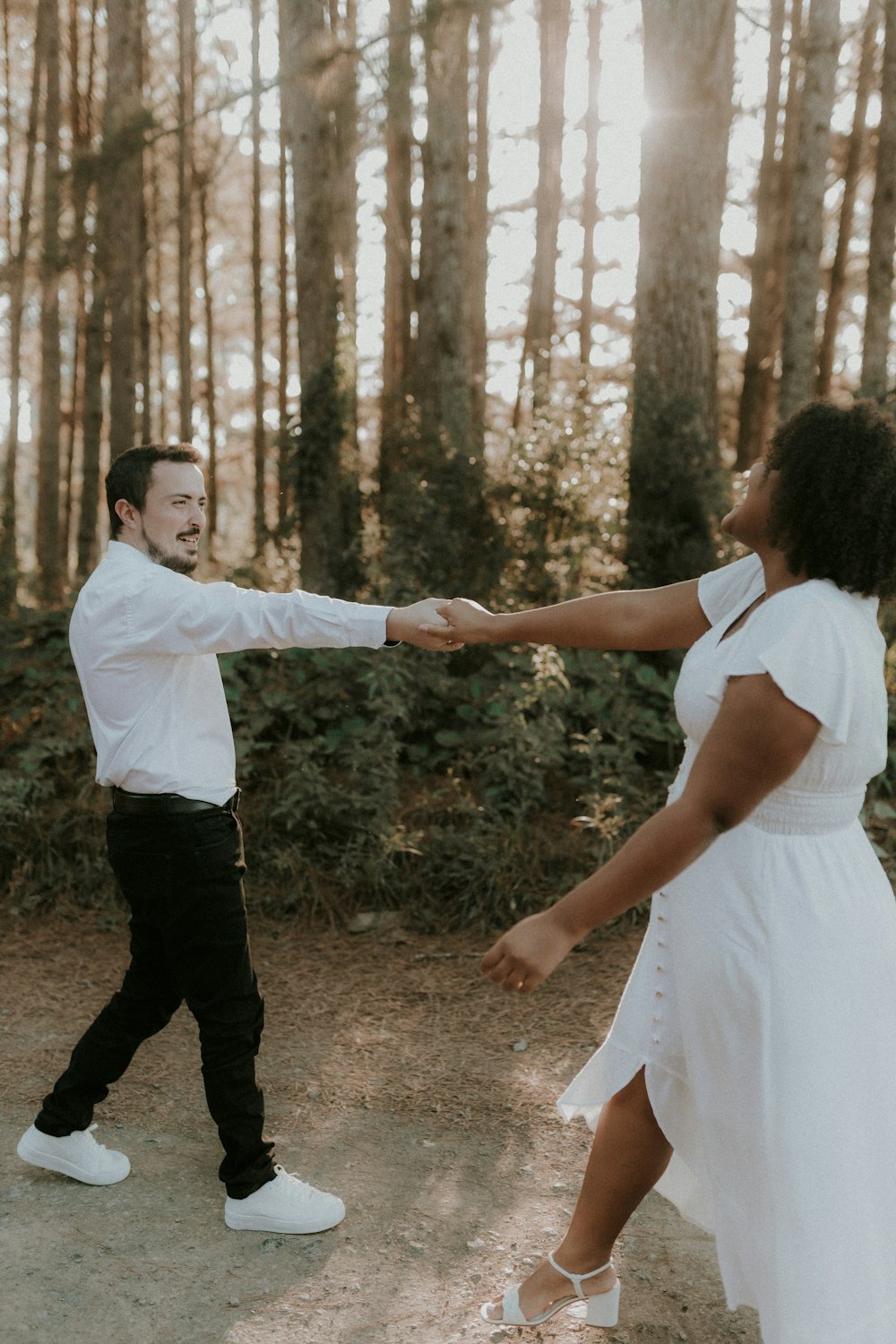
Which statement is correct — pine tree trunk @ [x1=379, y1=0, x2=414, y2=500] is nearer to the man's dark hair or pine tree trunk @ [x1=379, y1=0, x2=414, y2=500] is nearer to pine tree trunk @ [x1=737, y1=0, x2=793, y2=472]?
pine tree trunk @ [x1=737, y1=0, x2=793, y2=472]

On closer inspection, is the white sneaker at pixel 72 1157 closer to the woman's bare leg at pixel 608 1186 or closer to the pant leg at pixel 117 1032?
the pant leg at pixel 117 1032

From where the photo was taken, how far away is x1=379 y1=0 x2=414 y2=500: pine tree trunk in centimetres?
905

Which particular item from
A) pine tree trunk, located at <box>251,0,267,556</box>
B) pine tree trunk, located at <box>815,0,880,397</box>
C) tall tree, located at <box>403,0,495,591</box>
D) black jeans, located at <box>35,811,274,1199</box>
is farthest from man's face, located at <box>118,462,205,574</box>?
pine tree trunk, located at <box>251,0,267,556</box>

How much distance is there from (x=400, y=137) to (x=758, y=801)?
1515 centimetres

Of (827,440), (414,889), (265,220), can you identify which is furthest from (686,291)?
(265,220)

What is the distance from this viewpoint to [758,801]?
81.4 inches

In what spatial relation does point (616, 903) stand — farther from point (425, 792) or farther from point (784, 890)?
point (425, 792)

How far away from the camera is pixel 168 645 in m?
3.15

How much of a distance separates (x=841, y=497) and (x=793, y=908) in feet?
2.54

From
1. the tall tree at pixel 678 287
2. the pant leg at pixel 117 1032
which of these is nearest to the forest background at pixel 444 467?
the tall tree at pixel 678 287

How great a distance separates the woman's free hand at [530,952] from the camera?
6.92ft

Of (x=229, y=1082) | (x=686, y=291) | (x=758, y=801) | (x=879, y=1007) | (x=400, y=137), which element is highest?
(x=400, y=137)

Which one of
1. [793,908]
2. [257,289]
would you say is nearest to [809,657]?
[793,908]

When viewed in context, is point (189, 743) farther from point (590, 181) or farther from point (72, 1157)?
point (590, 181)
